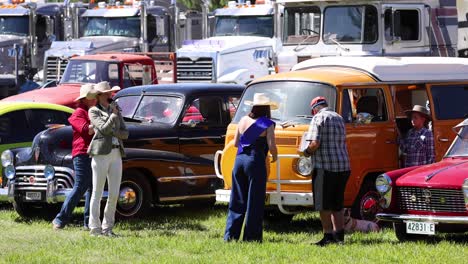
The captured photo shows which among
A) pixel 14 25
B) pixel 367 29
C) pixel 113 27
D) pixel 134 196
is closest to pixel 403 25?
pixel 367 29

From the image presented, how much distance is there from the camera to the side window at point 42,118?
→ 16.2m

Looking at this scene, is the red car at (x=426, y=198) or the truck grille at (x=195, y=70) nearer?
the red car at (x=426, y=198)

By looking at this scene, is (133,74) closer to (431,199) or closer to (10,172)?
(10,172)

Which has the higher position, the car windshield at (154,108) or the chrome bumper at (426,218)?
the car windshield at (154,108)

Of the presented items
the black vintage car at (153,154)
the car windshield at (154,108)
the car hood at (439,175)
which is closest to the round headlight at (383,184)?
the car hood at (439,175)

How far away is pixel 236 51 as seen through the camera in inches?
1050

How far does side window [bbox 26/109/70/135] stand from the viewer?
1620cm

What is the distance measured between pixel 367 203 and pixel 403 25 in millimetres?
8013

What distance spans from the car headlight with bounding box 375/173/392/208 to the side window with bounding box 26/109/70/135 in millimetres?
5772

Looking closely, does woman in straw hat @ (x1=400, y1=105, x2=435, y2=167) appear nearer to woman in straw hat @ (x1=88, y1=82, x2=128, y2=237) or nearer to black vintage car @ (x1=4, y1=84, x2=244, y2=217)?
black vintage car @ (x1=4, y1=84, x2=244, y2=217)

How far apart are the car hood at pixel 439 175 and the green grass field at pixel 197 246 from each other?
654 millimetres

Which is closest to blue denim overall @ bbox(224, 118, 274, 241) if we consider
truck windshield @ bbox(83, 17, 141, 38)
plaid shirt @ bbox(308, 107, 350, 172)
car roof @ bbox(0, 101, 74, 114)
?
plaid shirt @ bbox(308, 107, 350, 172)

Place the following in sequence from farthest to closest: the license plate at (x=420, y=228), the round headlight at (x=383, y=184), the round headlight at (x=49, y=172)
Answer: the round headlight at (x=49, y=172) < the round headlight at (x=383, y=184) < the license plate at (x=420, y=228)

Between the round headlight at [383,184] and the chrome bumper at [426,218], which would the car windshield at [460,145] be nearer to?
the round headlight at [383,184]
